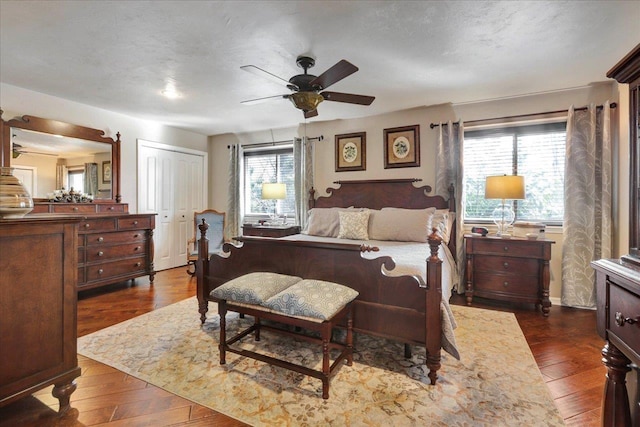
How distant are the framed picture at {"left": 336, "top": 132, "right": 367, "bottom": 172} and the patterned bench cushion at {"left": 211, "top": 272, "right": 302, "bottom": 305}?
2693 millimetres

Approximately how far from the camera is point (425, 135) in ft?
13.5

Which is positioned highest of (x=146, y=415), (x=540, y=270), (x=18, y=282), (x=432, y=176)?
(x=432, y=176)

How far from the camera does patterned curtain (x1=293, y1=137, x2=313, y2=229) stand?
482cm

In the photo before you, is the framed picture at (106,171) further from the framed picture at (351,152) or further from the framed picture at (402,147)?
the framed picture at (402,147)

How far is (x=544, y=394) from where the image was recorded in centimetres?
181

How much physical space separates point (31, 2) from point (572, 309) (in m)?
5.40

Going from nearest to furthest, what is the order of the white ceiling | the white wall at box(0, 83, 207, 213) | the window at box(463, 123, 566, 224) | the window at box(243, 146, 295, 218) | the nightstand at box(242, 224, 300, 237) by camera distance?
the white ceiling, the white wall at box(0, 83, 207, 213), the window at box(463, 123, 566, 224), the nightstand at box(242, 224, 300, 237), the window at box(243, 146, 295, 218)

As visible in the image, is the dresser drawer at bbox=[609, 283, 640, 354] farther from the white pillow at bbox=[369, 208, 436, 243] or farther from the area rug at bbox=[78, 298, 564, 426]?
the white pillow at bbox=[369, 208, 436, 243]

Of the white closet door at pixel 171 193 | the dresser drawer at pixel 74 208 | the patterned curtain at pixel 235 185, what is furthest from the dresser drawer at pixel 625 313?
the white closet door at pixel 171 193

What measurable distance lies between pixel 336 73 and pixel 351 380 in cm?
212

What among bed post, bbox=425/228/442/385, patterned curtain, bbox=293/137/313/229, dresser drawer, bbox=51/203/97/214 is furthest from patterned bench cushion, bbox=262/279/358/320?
dresser drawer, bbox=51/203/97/214

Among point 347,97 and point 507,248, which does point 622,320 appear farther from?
point 507,248

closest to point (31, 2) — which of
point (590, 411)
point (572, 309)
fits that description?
point (590, 411)

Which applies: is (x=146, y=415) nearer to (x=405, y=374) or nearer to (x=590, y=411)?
(x=405, y=374)
